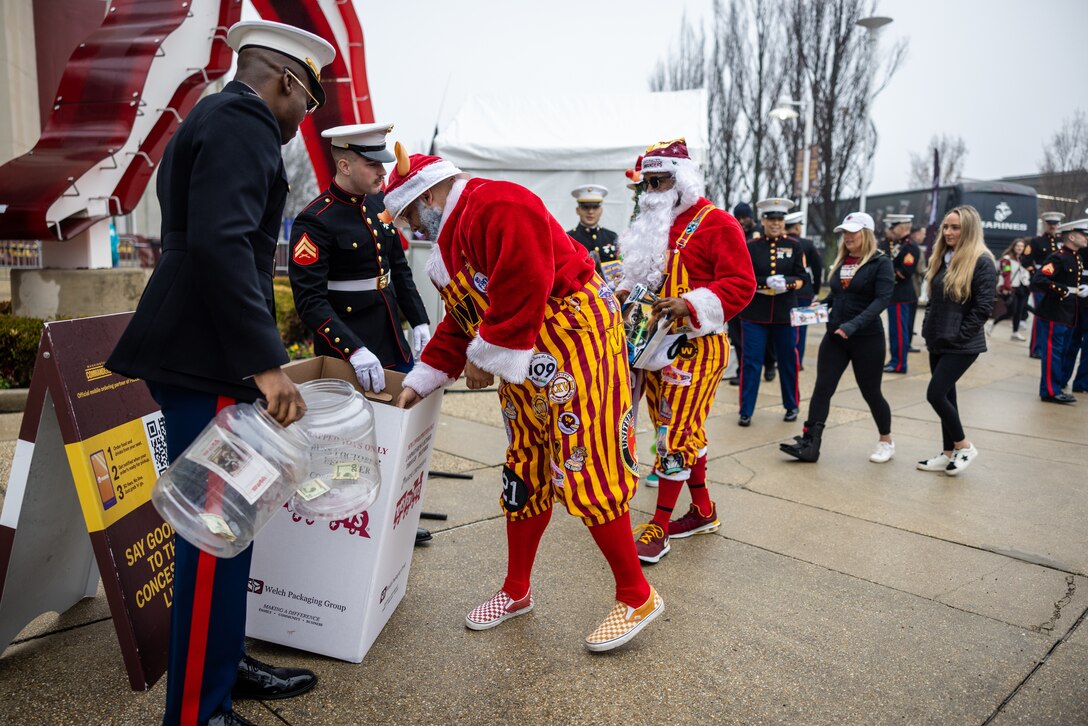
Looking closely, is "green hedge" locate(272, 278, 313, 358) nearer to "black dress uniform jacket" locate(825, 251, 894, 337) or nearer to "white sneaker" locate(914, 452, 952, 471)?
"black dress uniform jacket" locate(825, 251, 894, 337)

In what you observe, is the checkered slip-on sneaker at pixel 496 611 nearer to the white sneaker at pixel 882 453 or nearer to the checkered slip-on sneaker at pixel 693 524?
the checkered slip-on sneaker at pixel 693 524

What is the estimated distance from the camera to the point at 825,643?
2.95m

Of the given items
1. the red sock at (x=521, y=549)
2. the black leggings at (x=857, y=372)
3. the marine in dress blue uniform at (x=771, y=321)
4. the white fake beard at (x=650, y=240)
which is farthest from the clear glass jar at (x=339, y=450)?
the marine in dress blue uniform at (x=771, y=321)

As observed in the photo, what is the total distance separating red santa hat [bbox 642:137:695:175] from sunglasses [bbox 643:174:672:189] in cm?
4

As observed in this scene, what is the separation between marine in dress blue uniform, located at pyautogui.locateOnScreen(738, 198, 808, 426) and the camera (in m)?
6.93

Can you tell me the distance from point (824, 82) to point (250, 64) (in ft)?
75.1

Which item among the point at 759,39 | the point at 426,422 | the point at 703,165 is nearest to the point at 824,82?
the point at 759,39

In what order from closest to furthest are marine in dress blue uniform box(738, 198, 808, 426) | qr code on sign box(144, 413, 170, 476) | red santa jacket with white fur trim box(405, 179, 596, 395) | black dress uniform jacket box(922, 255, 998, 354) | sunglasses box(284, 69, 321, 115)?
sunglasses box(284, 69, 321, 115) < red santa jacket with white fur trim box(405, 179, 596, 395) < qr code on sign box(144, 413, 170, 476) < black dress uniform jacket box(922, 255, 998, 354) < marine in dress blue uniform box(738, 198, 808, 426)

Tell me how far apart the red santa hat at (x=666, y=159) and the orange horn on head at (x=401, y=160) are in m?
1.55

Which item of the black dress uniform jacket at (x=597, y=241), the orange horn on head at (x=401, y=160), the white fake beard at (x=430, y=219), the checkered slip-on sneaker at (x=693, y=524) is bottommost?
the checkered slip-on sneaker at (x=693, y=524)

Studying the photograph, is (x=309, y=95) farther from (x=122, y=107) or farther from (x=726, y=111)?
(x=726, y=111)

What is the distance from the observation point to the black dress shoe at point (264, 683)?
2.46 m

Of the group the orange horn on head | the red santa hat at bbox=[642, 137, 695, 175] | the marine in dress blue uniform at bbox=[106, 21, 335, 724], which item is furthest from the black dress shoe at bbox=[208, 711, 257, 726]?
the red santa hat at bbox=[642, 137, 695, 175]

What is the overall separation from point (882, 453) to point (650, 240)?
298 centimetres
